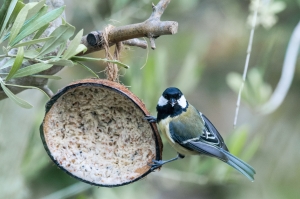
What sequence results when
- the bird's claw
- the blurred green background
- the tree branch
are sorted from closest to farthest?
the tree branch < the bird's claw < the blurred green background

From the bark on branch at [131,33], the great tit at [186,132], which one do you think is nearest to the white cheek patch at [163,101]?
the great tit at [186,132]

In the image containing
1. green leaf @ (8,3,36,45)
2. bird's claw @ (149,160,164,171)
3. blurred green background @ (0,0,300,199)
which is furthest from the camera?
blurred green background @ (0,0,300,199)

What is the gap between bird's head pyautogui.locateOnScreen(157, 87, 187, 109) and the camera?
1.70 metres

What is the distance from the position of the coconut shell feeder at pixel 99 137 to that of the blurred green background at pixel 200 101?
0.30 m

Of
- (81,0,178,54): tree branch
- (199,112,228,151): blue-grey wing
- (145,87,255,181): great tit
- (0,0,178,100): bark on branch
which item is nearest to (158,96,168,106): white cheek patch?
(145,87,255,181): great tit

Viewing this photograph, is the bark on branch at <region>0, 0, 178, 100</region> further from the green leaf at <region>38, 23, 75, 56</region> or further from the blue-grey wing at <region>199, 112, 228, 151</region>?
the blue-grey wing at <region>199, 112, 228, 151</region>

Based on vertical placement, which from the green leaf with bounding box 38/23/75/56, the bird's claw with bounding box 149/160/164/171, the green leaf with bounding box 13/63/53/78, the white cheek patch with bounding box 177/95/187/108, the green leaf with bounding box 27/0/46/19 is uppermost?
the green leaf with bounding box 27/0/46/19

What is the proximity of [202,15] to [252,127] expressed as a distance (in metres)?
1.08

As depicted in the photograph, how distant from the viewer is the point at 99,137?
1.53m

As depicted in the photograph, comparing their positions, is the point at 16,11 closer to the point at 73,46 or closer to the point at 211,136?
the point at 73,46

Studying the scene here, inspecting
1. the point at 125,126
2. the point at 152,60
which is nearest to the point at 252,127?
the point at 152,60

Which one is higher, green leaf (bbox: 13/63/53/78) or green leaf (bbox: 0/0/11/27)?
green leaf (bbox: 0/0/11/27)

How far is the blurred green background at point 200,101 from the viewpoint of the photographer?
219cm

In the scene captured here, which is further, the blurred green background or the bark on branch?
the blurred green background
